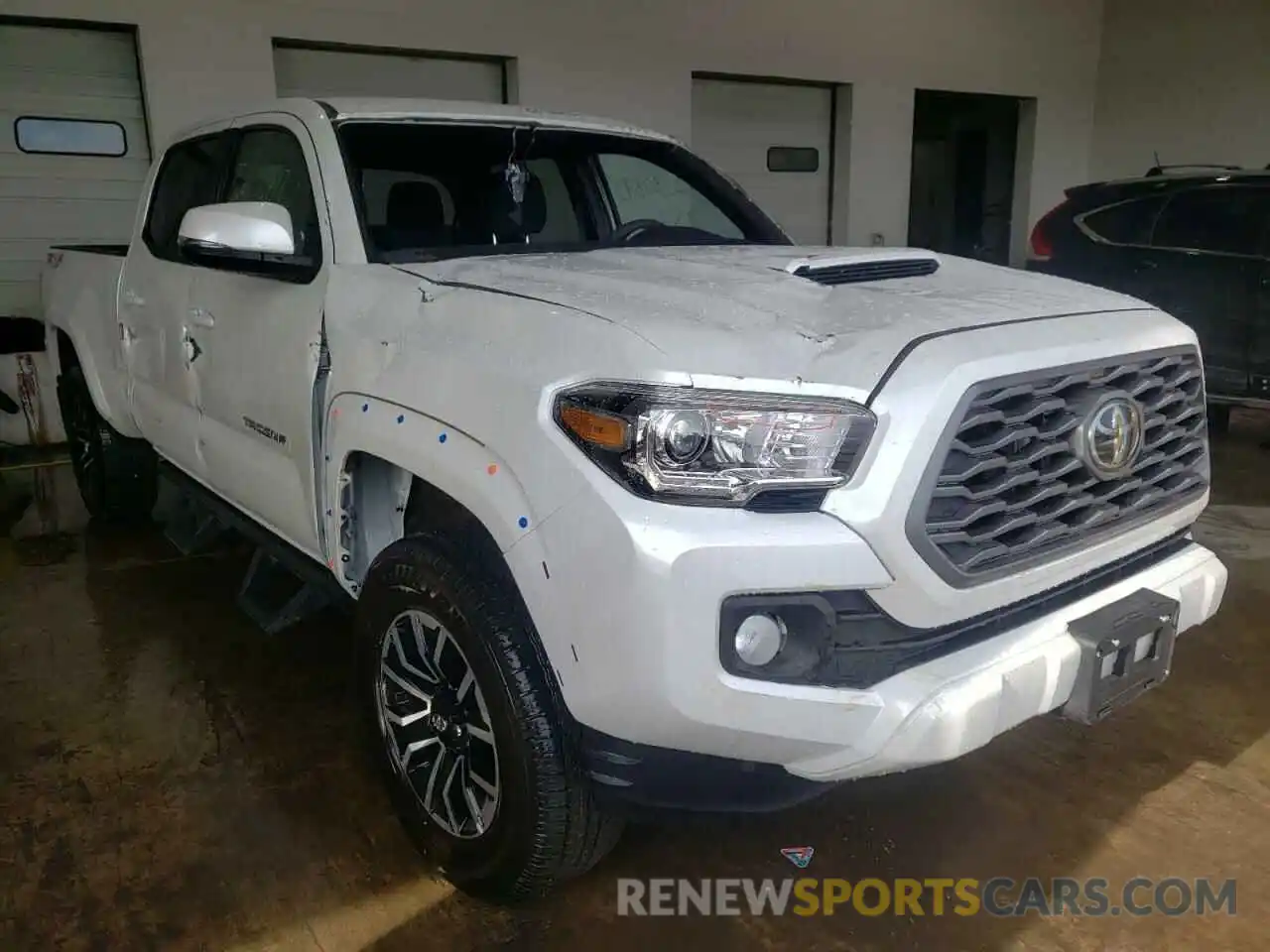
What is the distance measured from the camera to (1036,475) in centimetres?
175

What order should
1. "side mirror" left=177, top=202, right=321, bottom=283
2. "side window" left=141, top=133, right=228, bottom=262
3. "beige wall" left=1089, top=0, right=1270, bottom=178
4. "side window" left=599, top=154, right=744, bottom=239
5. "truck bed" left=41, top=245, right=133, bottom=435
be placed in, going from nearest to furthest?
1. "side mirror" left=177, top=202, right=321, bottom=283
2. "side window" left=599, top=154, right=744, bottom=239
3. "side window" left=141, top=133, right=228, bottom=262
4. "truck bed" left=41, top=245, right=133, bottom=435
5. "beige wall" left=1089, top=0, right=1270, bottom=178

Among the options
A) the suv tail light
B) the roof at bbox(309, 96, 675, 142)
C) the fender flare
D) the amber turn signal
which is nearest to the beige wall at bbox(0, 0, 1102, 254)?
the suv tail light

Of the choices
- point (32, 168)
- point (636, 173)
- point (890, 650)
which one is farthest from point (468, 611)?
point (32, 168)

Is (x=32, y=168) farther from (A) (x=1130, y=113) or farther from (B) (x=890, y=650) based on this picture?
(A) (x=1130, y=113)

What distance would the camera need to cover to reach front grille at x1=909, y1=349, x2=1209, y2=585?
1632mm

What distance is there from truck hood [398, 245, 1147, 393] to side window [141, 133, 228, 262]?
1414mm

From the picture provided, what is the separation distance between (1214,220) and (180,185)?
5660mm

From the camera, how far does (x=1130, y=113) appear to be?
36.6ft

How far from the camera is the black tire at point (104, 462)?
443cm

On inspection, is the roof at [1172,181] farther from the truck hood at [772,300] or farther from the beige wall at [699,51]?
the truck hood at [772,300]

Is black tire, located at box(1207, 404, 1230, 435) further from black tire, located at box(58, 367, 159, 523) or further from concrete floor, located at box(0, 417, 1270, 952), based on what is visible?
black tire, located at box(58, 367, 159, 523)

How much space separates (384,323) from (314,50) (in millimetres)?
5956

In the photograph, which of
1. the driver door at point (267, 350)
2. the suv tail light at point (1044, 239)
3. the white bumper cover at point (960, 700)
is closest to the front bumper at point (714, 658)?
the white bumper cover at point (960, 700)

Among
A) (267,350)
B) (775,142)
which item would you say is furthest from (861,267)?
(775,142)
